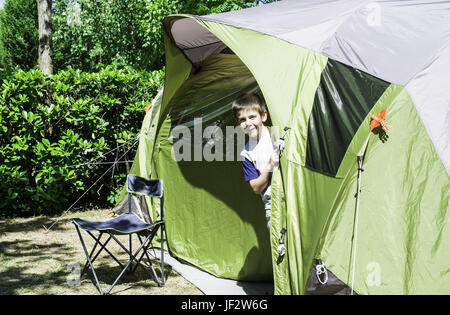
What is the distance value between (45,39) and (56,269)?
3.93 m

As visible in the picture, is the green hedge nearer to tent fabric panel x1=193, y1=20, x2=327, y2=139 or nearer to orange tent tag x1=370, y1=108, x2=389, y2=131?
tent fabric panel x1=193, y1=20, x2=327, y2=139

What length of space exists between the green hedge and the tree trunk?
30.7 inches

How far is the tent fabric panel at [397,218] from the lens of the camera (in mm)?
2439

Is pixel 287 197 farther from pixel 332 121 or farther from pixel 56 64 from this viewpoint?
pixel 56 64

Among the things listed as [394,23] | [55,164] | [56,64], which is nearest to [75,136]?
[55,164]

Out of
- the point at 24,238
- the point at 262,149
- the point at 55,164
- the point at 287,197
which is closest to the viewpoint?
the point at 287,197

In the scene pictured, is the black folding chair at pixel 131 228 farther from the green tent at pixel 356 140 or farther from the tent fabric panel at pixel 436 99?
the tent fabric panel at pixel 436 99

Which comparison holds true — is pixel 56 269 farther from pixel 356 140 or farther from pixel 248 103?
pixel 356 140

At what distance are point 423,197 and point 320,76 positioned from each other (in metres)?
0.91

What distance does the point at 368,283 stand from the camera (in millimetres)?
2527

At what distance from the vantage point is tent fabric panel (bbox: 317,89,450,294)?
2439mm

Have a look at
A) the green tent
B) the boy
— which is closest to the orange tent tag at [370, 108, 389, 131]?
the green tent

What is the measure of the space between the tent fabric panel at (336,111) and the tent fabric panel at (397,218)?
5.0 inches

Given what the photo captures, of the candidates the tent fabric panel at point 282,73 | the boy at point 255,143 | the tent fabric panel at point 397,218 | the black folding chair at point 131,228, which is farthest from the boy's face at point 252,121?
the black folding chair at point 131,228
